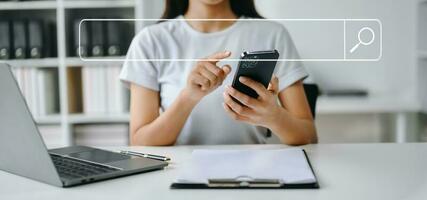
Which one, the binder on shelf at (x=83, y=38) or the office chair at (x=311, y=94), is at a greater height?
the binder on shelf at (x=83, y=38)

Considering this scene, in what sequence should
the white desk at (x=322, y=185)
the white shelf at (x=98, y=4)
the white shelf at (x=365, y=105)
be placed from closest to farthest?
the white desk at (x=322, y=185)
the white shelf at (x=365, y=105)
the white shelf at (x=98, y=4)

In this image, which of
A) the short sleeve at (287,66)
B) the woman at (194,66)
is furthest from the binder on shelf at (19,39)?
the short sleeve at (287,66)

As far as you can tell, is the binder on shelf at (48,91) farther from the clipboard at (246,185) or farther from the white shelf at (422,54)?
the clipboard at (246,185)

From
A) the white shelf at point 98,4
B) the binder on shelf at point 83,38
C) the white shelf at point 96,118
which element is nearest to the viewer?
the binder on shelf at point 83,38

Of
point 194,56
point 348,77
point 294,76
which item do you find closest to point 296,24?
point 294,76

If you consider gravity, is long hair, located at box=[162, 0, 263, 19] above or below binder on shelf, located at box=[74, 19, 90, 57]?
above

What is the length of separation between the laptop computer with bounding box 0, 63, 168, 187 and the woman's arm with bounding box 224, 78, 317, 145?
186mm

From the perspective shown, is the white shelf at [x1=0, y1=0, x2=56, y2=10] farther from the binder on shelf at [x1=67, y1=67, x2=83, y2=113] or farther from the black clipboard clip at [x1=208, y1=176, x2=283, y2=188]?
the black clipboard clip at [x1=208, y1=176, x2=283, y2=188]

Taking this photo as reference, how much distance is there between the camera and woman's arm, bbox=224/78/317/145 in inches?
34.9

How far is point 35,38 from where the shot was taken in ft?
6.15

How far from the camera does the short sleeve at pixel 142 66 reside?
3.65 feet

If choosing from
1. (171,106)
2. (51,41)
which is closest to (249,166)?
(171,106)

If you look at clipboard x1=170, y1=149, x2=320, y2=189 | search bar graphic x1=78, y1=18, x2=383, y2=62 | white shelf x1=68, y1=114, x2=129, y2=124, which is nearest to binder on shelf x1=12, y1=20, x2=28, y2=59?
white shelf x1=68, y1=114, x2=129, y2=124

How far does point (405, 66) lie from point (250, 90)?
53 centimetres
